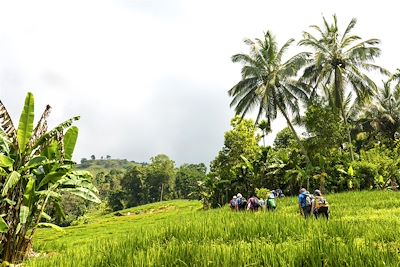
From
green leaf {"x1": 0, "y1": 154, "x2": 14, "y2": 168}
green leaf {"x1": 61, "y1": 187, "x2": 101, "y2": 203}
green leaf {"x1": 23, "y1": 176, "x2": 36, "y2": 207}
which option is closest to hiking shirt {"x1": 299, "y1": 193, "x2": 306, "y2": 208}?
green leaf {"x1": 61, "y1": 187, "x2": 101, "y2": 203}

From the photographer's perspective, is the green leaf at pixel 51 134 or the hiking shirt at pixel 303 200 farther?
the hiking shirt at pixel 303 200

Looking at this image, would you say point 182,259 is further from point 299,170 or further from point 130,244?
point 299,170

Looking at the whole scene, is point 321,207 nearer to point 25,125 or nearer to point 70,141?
point 70,141

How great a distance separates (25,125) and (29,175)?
4.34 feet

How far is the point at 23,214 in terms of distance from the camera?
854 centimetres

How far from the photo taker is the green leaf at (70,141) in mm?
10766

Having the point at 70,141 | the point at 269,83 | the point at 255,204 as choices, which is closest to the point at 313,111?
the point at 269,83

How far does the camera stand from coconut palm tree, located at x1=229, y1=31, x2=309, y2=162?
2753 cm

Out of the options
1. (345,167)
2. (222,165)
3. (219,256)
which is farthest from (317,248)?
(222,165)

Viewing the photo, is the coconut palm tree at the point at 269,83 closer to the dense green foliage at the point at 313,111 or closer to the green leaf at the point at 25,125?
the dense green foliage at the point at 313,111

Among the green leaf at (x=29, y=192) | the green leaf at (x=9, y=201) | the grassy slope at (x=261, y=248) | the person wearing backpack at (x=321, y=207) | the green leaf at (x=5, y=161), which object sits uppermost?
the green leaf at (x=5, y=161)

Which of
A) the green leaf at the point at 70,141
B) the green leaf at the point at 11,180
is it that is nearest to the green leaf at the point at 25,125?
the green leaf at the point at 11,180

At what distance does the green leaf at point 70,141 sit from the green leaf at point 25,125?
4.36 feet

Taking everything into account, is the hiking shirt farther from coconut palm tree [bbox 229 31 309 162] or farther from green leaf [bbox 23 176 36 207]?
coconut palm tree [bbox 229 31 309 162]
